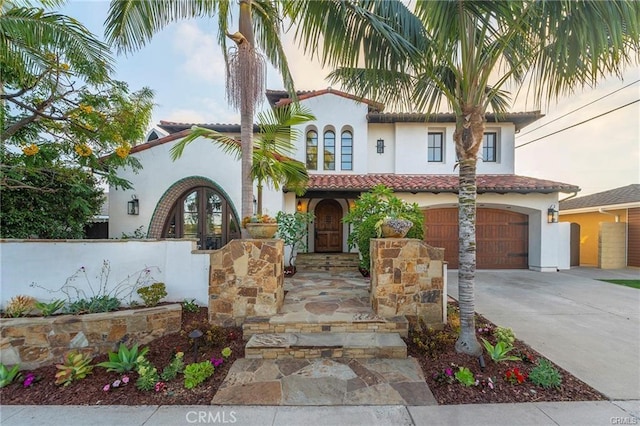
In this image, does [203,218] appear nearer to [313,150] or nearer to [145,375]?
[313,150]

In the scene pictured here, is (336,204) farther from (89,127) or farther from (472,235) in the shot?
(89,127)

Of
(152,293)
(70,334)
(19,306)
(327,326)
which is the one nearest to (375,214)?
(327,326)

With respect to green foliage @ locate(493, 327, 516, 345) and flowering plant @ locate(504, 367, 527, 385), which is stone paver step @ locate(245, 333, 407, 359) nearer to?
flowering plant @ locate(504, 367, 527, 385)

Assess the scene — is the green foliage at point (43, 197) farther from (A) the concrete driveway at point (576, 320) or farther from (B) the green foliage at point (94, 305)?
(A) the concrete driveway at point (576, 320)

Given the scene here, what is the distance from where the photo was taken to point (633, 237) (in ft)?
40.5

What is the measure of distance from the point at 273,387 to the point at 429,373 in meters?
2.11

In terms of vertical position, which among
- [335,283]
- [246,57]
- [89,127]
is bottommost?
[335,283]

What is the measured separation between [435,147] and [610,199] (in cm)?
1105

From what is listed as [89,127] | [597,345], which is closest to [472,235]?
[597,345]

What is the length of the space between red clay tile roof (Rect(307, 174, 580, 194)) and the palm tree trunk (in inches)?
213

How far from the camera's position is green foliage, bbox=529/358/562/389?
3.25m

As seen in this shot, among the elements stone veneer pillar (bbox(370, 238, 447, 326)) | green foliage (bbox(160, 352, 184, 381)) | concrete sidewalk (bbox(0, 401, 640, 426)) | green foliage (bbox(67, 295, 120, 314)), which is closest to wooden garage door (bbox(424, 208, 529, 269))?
stone veneer pillar (bbox(370, 238, 447, 326))

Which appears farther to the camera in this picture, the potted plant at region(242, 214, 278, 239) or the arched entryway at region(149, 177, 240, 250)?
the arched entryway at region(149, 177, 240, 250)

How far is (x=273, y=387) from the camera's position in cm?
326
